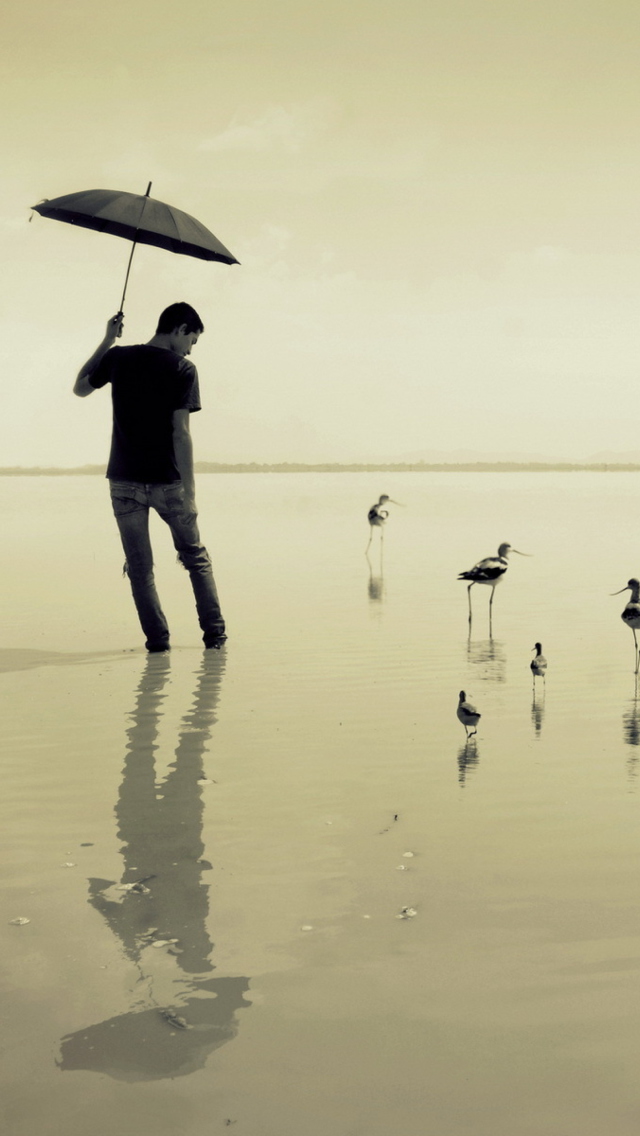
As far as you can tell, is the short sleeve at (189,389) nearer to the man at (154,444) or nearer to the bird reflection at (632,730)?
the man at (154,444)

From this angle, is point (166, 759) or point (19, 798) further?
point (166, 759)

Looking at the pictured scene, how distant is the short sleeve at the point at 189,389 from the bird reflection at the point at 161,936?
4516 mm

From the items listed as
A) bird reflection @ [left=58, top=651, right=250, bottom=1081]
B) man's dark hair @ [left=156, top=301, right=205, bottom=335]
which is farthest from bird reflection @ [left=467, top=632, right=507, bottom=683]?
man's dark hair @ [left=156, top=301, right=205, bottom=335]

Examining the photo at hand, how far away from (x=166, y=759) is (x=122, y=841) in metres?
1.54

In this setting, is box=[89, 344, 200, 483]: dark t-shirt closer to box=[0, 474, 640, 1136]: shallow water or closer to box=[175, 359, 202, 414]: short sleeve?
box=[175, 359, 202, 414]: short sleeve

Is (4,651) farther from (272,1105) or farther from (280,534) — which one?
(280,534)

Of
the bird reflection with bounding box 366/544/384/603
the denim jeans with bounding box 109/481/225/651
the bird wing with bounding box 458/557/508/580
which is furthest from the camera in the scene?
the bird reflection with bounding box 366/544/384/603

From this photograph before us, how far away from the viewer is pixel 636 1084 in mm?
3322

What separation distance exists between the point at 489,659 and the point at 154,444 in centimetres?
380

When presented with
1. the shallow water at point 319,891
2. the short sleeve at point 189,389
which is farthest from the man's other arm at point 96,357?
the shallow water at point 319,891

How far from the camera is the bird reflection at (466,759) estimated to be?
6.58 meters

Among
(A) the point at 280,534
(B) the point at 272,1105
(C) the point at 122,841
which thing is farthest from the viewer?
(A) the point at 280,534

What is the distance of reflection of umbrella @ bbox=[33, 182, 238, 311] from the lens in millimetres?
10555

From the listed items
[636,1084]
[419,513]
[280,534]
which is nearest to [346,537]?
[280,534]
